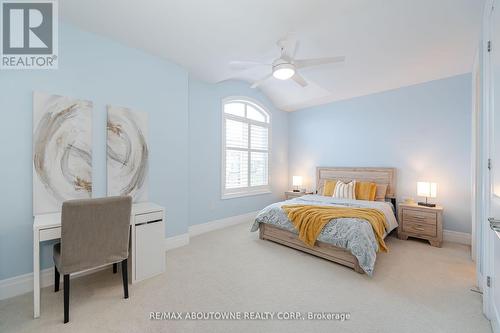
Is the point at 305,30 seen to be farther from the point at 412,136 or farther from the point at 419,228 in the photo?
the point at 419,228

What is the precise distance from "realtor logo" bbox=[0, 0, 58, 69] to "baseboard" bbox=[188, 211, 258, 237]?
2919mm

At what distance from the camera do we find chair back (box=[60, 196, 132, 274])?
5.71 ft

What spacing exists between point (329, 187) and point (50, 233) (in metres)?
4.41

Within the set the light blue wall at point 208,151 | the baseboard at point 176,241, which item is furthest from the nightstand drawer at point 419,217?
the baseboard at point 176,241

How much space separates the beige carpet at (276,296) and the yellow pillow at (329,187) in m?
1.72

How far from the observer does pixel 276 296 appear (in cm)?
205

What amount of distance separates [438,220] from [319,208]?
73.5 inches

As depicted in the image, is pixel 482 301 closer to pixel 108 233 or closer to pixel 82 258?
pixel 108 233

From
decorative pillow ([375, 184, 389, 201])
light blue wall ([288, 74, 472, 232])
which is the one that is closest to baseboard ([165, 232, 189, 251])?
light blue wall ([288, 74, 472, 232])

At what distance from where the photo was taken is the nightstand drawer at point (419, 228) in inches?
130

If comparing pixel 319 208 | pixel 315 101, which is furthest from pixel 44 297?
pixel 315 101

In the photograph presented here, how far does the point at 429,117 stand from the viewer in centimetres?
378

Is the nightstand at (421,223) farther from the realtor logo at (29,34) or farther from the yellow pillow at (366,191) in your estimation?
the realtor logo at (29,34)

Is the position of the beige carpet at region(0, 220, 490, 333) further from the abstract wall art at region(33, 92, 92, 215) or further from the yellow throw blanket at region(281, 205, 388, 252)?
the abstract wall art at region(33, 92, 92, 215)
